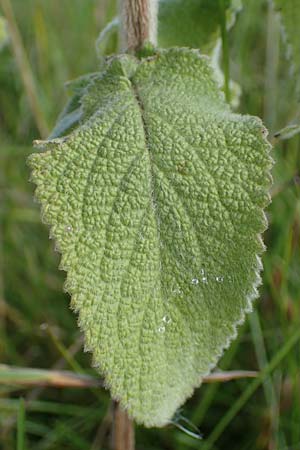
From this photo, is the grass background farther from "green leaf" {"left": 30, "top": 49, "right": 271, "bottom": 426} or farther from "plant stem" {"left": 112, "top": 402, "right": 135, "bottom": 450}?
"green leaf" {"left": 30, "top": 49, "right": 271, "bottom": 426}

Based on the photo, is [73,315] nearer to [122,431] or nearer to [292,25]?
[122,431]

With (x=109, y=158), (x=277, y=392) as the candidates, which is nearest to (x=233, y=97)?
(x=109, y=158)

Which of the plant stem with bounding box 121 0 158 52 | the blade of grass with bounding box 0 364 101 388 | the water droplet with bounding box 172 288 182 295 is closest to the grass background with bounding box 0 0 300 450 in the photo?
the blade of grass with bounding box 0 364 101 388

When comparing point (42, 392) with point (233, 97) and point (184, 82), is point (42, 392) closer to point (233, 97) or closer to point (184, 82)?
point (233, 97)

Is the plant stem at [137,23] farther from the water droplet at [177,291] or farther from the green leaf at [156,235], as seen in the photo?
the water droplet at [177,291]

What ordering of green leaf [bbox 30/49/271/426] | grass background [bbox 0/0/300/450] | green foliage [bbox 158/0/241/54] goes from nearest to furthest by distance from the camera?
green leaf [bbox 30/49/271/426] < green foliage [bbox 158/0/241/54] < grass background [bbox 0/0/300/450]

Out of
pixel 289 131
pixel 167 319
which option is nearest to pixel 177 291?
pixel 167 319
